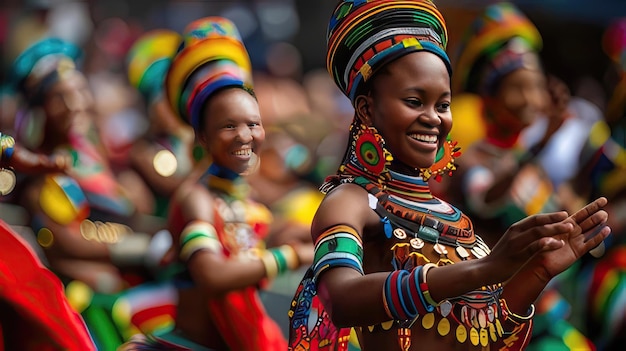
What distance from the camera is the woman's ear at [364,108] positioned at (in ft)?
10.8

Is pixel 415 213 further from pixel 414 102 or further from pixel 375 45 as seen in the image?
pixel 375 45

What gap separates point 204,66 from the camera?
440 cm

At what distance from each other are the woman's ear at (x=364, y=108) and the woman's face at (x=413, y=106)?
0.08 feet

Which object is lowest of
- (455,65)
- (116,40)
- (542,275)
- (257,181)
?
(116,40)

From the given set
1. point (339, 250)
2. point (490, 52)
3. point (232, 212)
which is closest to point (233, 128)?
point (232, 212)

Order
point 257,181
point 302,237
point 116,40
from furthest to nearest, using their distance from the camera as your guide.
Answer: point 116,40 → point 257,181 → point 302,237

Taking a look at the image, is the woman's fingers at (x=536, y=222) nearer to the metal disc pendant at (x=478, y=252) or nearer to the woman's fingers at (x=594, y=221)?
the woman's fingers at (x=594, y=221)

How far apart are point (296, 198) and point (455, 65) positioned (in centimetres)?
120

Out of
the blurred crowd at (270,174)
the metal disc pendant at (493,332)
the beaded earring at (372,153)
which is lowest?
the blurred crowd at (270,174)

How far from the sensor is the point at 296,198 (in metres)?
6.67

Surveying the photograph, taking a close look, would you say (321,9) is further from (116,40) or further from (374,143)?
(374,143)

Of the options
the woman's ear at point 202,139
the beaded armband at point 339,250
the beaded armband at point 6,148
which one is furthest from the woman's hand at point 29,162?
the beaded armband at point 339,250

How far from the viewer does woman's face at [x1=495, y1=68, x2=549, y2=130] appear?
630 cm

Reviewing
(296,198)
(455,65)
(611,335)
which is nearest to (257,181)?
(296,198)
